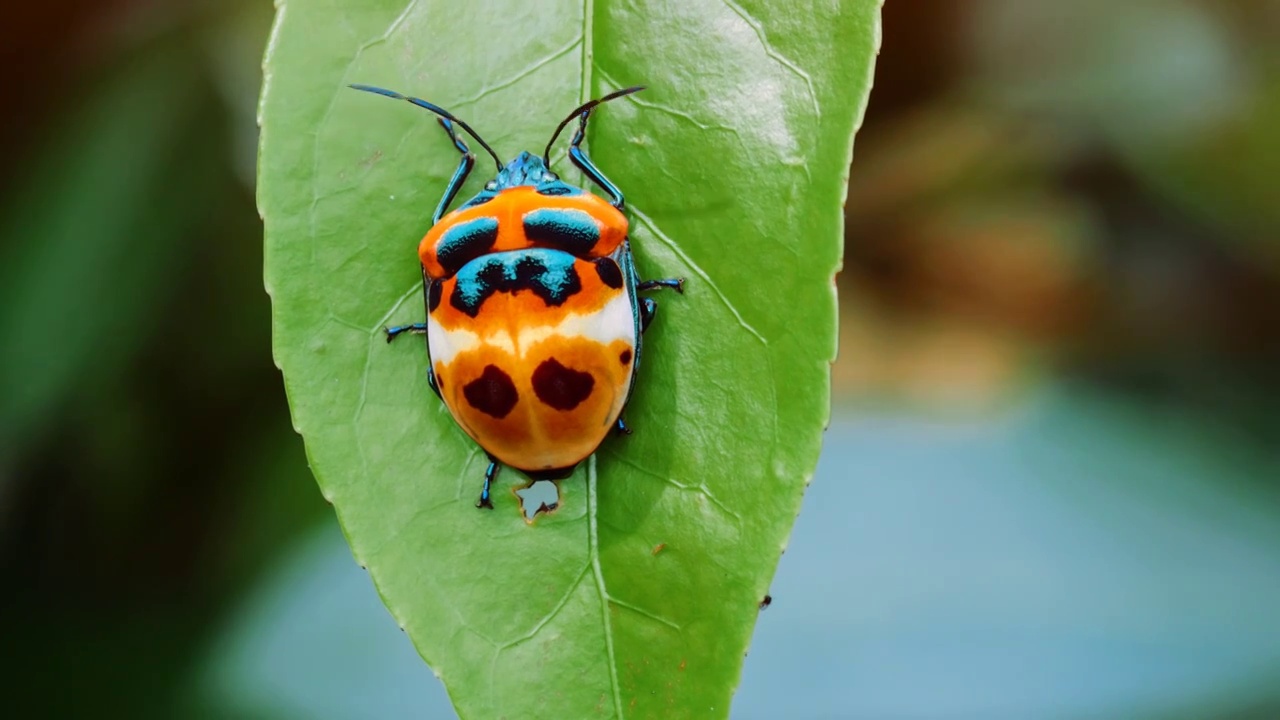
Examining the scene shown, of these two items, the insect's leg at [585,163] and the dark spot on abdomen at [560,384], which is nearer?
the insect's leg at [585,163]

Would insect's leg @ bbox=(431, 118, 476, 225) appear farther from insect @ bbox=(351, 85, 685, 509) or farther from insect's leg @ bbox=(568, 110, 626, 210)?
insect's leg @ bbox=(568, 110, 626, 210)

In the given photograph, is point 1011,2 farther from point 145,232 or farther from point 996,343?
point 145,232

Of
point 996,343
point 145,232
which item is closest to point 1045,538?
point 996,343

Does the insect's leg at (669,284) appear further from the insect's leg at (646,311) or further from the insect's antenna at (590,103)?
the insect's antenna at (590,103)

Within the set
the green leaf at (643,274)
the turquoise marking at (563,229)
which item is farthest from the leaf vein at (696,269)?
the turquoise marking at (563,229)

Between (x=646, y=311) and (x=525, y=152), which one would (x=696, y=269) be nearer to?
(x=646, y=311)

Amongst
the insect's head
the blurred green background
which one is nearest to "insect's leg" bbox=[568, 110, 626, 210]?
the insect's head

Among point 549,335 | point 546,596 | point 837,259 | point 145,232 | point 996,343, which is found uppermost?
point 837,259
